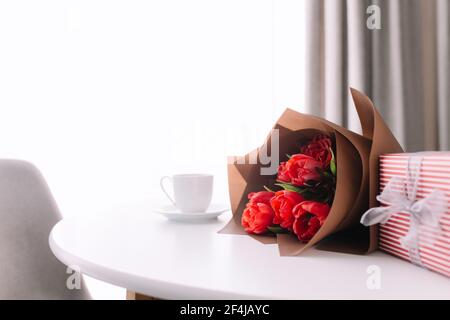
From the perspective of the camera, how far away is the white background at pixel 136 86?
5.94 feet

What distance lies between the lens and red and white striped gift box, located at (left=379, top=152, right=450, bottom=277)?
503mm

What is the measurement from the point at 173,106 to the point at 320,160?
1.27 meters

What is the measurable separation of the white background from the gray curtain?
0.15 meters

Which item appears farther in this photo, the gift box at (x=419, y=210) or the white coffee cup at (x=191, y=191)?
the white coffee cup at (x=191, y=191)

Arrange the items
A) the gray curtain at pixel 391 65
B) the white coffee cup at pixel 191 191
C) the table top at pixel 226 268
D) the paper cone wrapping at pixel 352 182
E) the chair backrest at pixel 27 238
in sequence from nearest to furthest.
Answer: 1. the table top at pixel 226 268
2. the paper cone wrapping at pixel 352 182
3. the white coffee cup at pixel 191 191
4. the chair backrest at pixel 27 238
5. the gray curtain at pixel 391 65

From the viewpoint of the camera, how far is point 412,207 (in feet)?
1.74

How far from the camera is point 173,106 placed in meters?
1.88

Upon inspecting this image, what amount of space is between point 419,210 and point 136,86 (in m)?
1.53

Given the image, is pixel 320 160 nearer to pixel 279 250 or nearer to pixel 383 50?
pixel 279 250

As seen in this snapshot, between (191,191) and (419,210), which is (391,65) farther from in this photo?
(419,210)

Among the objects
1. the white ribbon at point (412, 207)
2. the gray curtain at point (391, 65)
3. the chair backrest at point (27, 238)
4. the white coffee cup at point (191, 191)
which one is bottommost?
the chair backrest at point (27, 238)
